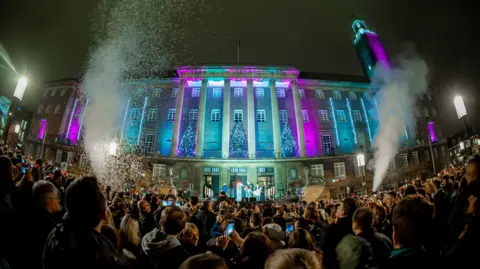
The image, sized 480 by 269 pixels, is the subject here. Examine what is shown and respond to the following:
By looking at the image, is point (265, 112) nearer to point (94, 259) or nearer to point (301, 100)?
point (301, 100)

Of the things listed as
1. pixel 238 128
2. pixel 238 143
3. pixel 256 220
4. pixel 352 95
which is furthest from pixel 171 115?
pixel 256 220

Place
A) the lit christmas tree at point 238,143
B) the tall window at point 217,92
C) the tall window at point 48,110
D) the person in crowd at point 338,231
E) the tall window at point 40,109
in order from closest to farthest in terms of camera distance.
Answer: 1. the person in crowd at point 338,231
2. the lit christmas tree at point 238,143
3. the tall window at point 217,92
4. the tall window at point 48,110
5. the tall window at point 40,109

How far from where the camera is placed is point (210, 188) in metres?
37.1

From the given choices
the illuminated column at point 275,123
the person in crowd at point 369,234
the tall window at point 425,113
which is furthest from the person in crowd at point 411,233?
the tall window at point 425,113

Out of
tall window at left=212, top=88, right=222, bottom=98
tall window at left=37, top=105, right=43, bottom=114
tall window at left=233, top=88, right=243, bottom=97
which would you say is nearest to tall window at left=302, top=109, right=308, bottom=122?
tall window at left=233, top=88, right=243, bottom=97

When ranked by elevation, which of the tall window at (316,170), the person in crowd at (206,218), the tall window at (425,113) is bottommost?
the person in crowd at (206,218)

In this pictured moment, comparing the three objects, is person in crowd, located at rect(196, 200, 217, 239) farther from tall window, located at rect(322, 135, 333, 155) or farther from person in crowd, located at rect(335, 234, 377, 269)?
tall window, located at rect(322, 135, 333, 155)

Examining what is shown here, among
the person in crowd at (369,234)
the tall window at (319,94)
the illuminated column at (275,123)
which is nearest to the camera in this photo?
the person in crowd at (369,234)

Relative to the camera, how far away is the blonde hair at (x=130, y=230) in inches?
148

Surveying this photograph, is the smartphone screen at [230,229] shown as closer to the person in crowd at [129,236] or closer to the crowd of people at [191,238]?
the crowd of people at [191,238]

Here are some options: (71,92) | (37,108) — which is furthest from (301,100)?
(37,108)

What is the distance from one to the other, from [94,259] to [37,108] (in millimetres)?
61257

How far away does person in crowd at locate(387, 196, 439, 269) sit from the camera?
2082 mm

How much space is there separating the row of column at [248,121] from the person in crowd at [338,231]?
117ft
